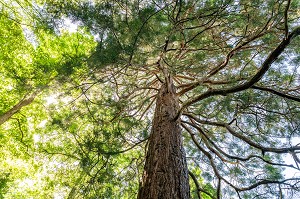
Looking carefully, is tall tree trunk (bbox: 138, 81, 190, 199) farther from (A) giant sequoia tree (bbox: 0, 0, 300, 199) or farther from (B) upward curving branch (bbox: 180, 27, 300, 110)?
(B) upward curving branch (bbox: 180, 27, 300, 110)

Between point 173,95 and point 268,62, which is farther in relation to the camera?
point 173,95

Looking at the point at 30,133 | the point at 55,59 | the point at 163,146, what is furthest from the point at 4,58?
the point at 163,146

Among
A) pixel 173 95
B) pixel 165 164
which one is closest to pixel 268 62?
pixel 165 164

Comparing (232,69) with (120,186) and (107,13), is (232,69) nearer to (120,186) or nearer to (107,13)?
(107,13)

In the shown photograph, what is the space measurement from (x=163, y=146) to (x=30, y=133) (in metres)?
5.78

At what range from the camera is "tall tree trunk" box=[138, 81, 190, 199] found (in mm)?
1687

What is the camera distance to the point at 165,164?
1.97 m

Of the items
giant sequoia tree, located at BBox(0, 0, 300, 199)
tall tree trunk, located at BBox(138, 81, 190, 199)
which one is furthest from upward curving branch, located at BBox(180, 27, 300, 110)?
tall tree trunk, located at BBox(138, 81, 190, 199)

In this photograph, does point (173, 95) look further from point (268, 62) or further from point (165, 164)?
point (268, 62)

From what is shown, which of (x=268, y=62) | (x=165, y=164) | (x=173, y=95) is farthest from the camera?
(x=173, y=95)

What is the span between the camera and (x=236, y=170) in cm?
384

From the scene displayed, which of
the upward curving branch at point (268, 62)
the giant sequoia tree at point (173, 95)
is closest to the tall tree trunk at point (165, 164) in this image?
the giant sequoia tree at point (173, 95)

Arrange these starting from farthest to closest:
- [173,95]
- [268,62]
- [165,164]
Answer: [173,95] → [165,164] → [268,62]

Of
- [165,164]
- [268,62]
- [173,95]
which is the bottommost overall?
[165,164]
